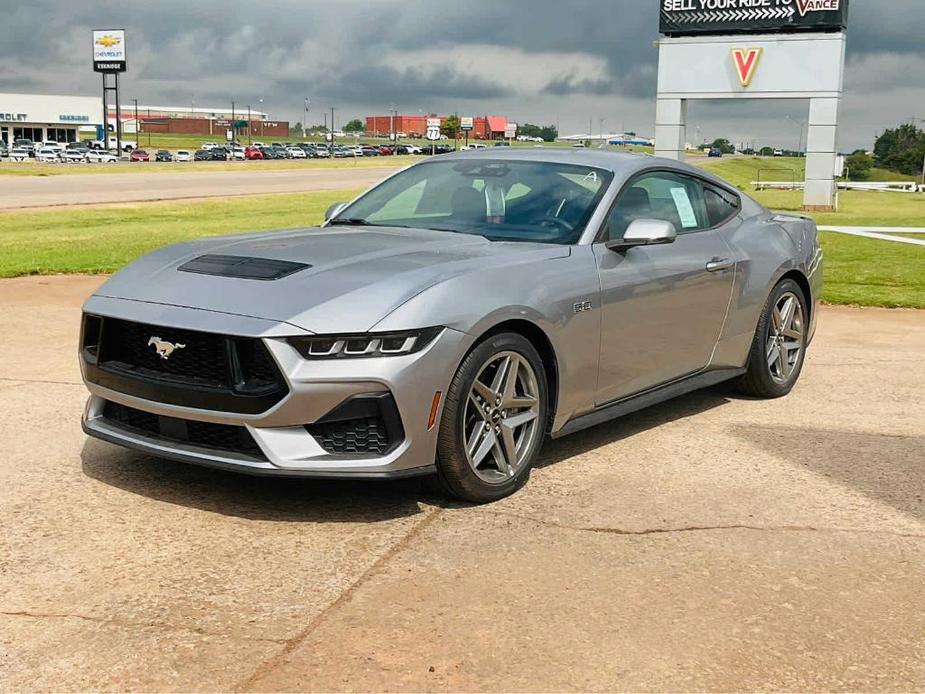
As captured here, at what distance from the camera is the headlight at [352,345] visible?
4297 mm

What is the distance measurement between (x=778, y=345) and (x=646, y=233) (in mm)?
2092

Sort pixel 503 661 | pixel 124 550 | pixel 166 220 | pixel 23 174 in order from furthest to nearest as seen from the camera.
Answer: pixel 23 174
pixel 166 220
pixel 124 550
pixel 503 661

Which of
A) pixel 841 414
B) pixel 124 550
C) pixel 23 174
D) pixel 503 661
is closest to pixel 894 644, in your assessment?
pixel 503 661

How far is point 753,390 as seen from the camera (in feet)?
22.9

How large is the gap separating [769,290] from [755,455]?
140 cm

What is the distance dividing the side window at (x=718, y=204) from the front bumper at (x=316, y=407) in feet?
8.44

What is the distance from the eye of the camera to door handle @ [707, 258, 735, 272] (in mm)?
6157

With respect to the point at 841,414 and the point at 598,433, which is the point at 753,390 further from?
the point at 598,433

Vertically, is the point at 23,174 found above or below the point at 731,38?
below

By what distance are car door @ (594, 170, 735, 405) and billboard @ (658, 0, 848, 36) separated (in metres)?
27.2

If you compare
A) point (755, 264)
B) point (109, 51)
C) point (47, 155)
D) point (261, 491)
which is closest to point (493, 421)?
point (261, 491)

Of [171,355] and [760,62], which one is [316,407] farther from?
[760,62]

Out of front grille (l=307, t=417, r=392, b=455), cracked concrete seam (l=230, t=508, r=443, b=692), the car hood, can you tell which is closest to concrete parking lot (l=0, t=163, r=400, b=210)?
the car hood

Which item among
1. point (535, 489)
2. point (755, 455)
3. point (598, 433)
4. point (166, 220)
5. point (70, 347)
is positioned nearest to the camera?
point (535, 489)
